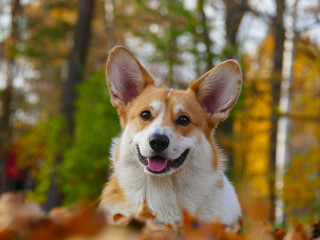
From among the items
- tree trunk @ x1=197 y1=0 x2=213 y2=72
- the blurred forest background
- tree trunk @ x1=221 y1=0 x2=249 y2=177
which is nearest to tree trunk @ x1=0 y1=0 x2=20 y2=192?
the blurred forest background

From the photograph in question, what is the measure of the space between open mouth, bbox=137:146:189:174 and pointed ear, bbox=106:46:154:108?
0.96 m

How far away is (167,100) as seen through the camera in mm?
4031

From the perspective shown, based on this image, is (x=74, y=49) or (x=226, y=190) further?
(x=74, y=49)

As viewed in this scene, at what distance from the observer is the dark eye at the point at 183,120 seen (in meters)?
3.93

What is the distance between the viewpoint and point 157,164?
143 inches

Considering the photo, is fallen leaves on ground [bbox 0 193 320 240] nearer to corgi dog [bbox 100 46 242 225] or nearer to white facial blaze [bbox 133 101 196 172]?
corgi dog [bbox 100 46 242 225]

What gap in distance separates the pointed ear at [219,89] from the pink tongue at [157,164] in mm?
992

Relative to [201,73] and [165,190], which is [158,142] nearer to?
[165,190]

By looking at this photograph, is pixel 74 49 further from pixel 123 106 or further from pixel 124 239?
pixel 124 239

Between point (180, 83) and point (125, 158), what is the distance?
5520 millimetres

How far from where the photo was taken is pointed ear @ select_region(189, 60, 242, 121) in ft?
13.5

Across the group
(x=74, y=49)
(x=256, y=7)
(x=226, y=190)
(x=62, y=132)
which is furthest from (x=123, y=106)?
(x=74, y=49)

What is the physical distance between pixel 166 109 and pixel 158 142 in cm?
52

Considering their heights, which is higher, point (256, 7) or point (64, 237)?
point (256, 7)
